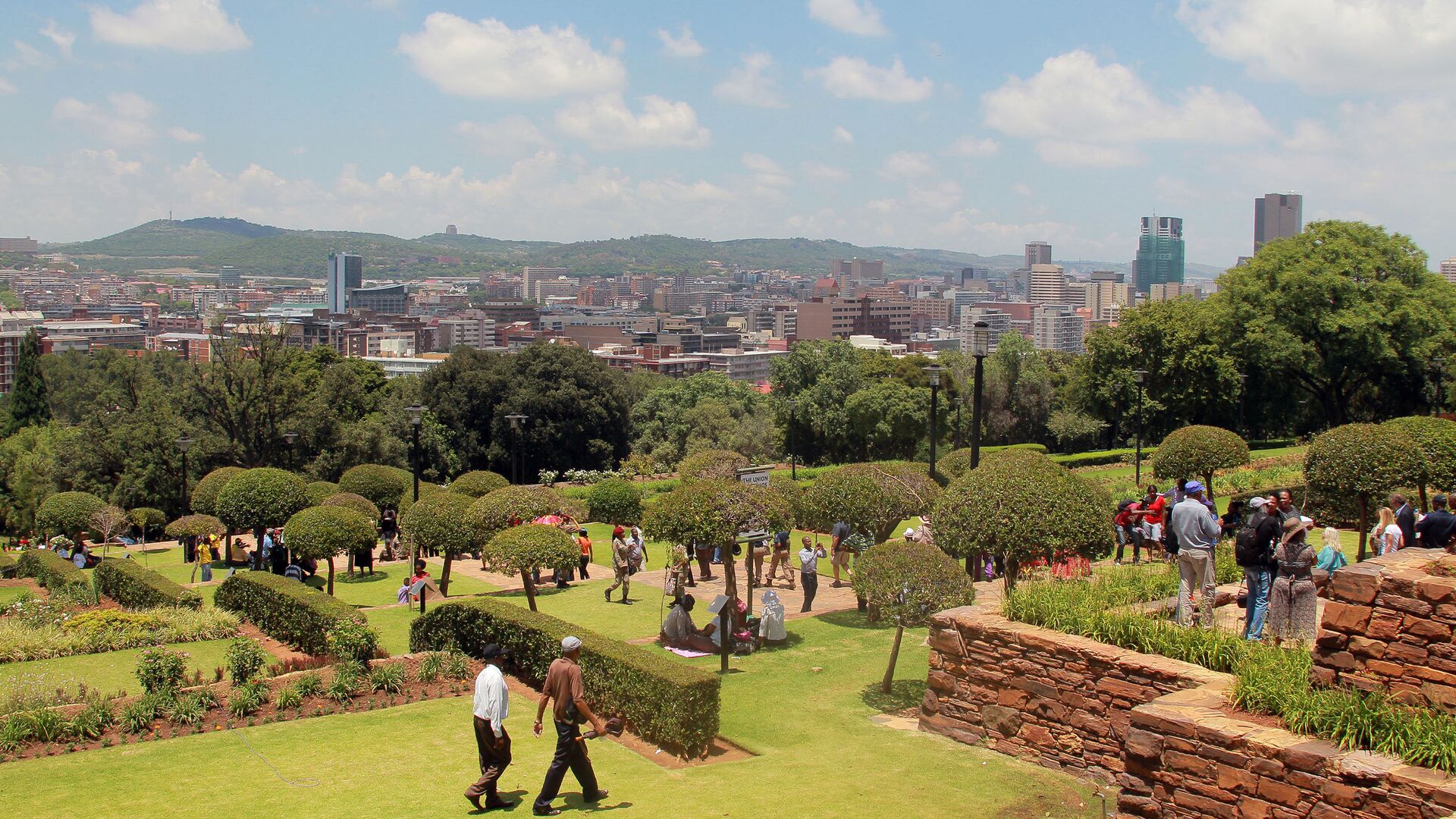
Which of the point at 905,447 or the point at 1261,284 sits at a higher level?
the point at 1261,284

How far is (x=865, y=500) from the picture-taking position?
53.4 feet

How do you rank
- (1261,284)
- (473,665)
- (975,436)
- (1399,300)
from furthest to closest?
(1261,284) → (1399,300) → (975,436) → (473,665)

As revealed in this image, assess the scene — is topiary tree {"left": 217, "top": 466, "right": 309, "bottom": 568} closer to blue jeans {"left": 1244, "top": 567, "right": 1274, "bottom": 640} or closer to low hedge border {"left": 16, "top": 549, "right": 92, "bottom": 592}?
low hedge border {"left": 16, "top": 549, "right": 92, "bottom": 592}

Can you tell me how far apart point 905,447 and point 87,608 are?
110ft

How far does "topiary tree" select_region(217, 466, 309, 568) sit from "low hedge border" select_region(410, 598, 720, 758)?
314 inches

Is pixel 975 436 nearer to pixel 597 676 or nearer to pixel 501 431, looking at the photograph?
pixel 597 676

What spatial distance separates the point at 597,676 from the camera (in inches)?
414

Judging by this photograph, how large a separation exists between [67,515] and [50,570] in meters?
7.57

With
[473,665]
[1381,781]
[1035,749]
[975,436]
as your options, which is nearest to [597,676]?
[473,665]

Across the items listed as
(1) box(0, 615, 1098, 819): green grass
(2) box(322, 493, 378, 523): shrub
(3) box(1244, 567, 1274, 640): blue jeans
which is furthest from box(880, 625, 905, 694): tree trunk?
(2) box(322, 493, 378, 523): shrub

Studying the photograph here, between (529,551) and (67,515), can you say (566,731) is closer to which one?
(529,551)

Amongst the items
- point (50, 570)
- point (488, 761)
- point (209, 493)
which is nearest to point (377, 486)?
point (209, 493)

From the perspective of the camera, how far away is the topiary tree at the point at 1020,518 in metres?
11.9

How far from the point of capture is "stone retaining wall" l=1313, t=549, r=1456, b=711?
682 centimetres
